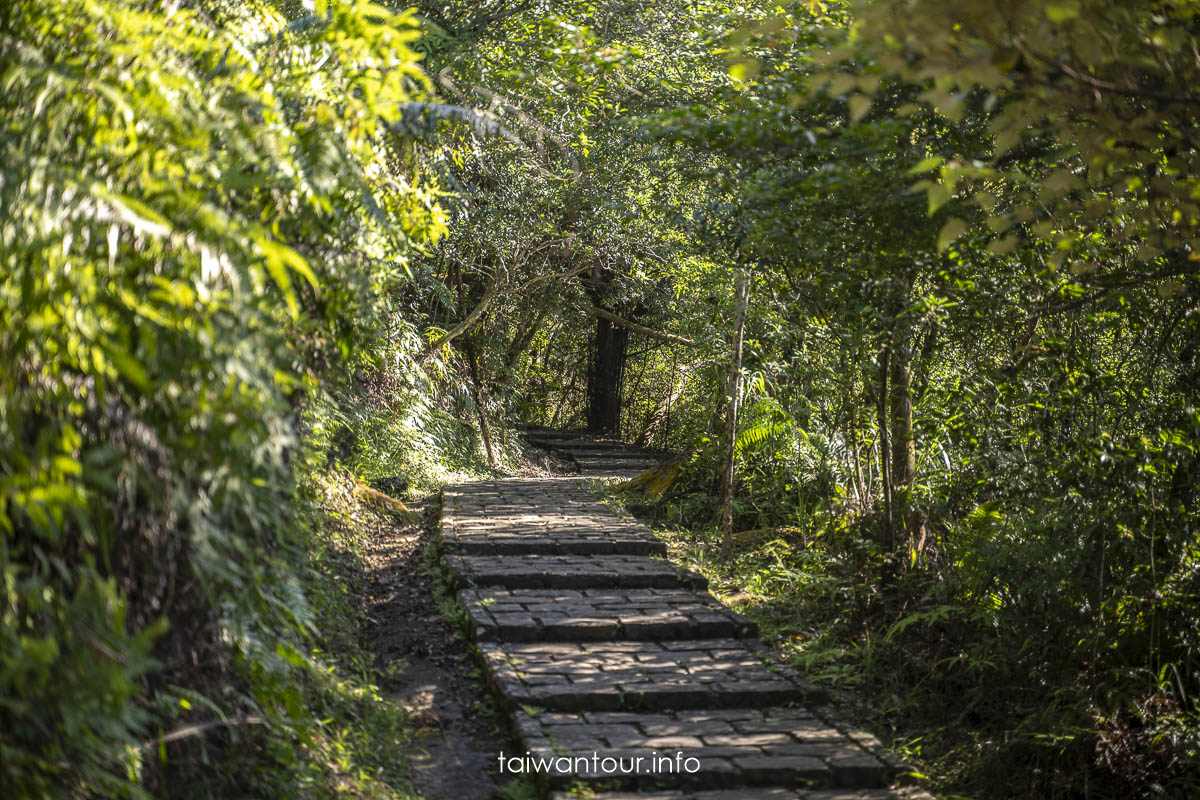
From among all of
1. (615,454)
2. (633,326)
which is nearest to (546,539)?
(615,454)

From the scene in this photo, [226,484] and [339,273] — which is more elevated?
[339,273]

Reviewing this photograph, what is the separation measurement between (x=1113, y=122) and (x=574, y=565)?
5223mm

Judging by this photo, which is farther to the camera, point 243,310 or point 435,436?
point 435,436

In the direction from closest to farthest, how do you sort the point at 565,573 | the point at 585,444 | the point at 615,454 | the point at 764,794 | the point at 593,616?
1. the point at 764,794
2. the point at 593,616
3. the point at 565,573
4. the point at 615,454
5. the point at 585,444

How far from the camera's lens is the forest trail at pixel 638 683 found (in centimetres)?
425

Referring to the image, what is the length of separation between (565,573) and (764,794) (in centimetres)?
312

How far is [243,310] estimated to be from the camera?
2.40 m

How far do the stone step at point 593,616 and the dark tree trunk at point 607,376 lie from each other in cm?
1106

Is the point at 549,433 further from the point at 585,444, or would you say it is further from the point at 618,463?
the point at 618,463

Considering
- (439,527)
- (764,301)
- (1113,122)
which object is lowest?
(439,527)

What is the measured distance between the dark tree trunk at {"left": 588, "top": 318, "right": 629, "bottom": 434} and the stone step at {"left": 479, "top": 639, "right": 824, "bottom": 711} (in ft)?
39.2

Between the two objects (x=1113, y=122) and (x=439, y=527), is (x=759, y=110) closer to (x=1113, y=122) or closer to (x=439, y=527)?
(x=1113, y=122)

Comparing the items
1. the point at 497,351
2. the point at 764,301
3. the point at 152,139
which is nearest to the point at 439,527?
the point at 764,301

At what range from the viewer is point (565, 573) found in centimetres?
708
